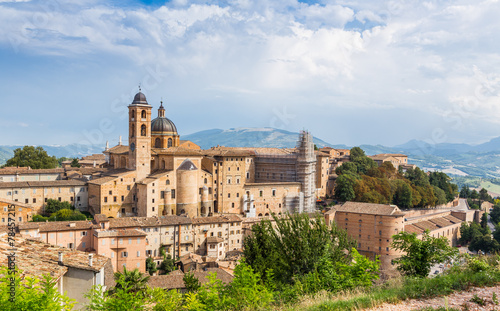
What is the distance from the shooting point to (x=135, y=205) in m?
42.1

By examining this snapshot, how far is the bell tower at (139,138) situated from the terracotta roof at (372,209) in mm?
22529

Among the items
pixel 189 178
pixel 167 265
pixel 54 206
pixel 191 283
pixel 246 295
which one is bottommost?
pixel 167 265

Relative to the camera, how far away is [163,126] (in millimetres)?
50500

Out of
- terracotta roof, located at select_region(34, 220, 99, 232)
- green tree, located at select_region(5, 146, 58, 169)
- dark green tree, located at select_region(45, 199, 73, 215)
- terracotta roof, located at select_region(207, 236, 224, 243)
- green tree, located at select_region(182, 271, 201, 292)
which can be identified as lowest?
terracotta roof, located at select_region(207, 236, 224, 243)

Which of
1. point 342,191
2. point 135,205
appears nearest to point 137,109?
point 135,205

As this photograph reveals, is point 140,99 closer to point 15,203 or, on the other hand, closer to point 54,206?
point 54,206

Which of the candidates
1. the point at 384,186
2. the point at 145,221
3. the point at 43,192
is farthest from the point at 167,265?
the point at 384,186

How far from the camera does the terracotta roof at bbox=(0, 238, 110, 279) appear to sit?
414 inches

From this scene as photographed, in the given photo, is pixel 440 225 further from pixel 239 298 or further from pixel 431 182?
pixel 239 298

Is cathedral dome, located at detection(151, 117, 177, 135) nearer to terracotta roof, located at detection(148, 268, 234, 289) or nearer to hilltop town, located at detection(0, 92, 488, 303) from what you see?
hilltop town, located at detection(0, 92, 488, 303)

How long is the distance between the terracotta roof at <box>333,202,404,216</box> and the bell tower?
73.9 ft

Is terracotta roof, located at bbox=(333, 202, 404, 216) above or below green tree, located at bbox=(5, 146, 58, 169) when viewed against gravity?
below

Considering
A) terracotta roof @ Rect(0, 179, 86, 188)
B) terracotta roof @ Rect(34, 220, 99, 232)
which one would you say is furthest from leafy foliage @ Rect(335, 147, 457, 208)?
terracotta roof @ Rect(34, 220, 99, 232)

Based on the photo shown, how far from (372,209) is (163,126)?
26500mm
